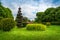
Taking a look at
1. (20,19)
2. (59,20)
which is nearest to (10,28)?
(20,19)

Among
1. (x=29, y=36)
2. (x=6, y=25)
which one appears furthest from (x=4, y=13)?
(x=29, y=36)

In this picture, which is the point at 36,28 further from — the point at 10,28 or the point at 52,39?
the point at 52,39

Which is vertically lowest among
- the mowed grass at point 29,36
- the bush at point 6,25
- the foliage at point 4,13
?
the mowed grass at point 29,36

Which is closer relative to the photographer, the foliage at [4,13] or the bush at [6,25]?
the bush at [6,25]

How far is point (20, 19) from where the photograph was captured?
35.1 m

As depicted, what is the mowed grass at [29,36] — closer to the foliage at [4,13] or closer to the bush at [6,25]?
the bush at [6,25]

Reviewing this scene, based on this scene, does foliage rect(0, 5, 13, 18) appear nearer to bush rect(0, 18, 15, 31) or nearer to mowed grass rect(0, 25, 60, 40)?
bush rect(0, 18, 15, 31)

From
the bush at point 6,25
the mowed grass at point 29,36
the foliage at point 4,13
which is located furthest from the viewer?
the foliage at point 4,13

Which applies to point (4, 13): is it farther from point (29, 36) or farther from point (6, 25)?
point (29, 36)

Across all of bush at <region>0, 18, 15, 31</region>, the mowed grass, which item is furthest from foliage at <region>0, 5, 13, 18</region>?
the mowed grass

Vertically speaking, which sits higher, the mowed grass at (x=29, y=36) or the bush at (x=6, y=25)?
the bush at (x=6, y=25)

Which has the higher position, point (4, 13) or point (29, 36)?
point (4, 13)

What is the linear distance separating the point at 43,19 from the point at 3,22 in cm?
3698

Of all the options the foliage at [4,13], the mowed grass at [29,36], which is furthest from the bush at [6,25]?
the foliage at [4,13]
